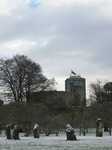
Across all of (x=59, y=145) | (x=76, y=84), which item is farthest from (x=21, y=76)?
(x=59, y=145)

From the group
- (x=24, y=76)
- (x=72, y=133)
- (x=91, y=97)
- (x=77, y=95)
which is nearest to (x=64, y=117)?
(x=24, y=76)

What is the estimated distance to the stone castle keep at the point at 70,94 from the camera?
5123 inches

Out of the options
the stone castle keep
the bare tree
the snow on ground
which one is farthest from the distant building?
the snow on ground

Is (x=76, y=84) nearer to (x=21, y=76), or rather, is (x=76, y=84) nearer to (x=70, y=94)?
(x=70, y=94)

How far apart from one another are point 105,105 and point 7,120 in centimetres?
1906

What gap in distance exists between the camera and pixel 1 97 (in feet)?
415

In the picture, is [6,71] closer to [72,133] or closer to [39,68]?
[39,68]

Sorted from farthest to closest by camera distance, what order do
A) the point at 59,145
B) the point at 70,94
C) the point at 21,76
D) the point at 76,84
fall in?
the point at 76,84 → the point at 70,94 → the point at 21,76 → the point at 59,145

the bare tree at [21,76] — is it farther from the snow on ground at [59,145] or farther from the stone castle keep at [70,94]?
the snow on ground at [59,145]

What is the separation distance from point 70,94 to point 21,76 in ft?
96.5

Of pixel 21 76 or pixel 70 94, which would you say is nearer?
pixel 21 76

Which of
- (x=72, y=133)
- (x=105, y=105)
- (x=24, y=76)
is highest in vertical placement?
(x=24, y=76)

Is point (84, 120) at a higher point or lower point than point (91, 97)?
lower

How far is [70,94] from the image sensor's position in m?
148
